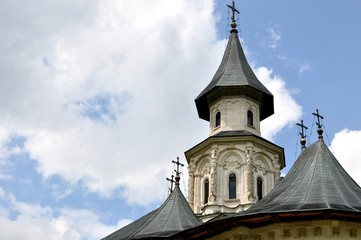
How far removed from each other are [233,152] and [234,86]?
3.46 meters

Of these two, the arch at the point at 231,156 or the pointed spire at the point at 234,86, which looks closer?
the arch at the point at 231,156

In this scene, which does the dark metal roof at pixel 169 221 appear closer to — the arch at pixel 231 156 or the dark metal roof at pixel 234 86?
the arch at pixel 231 156

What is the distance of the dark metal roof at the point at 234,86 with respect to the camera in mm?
30625

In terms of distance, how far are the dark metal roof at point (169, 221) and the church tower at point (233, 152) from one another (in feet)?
9.32

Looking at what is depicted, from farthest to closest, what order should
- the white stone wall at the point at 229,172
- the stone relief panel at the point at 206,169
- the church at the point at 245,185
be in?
the stone relief panel at the point at 206,169 < the white stone wall at the point at 229,172 < the church at the point at 245,185

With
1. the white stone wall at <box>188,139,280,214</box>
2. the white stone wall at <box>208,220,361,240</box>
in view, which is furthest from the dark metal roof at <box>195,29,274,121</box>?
the white stone wall at <box>208,220,361,240</box>

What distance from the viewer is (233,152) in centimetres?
2911

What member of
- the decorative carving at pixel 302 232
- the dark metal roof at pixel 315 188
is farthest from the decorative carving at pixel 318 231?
the dark metal roof at pixel 315 188

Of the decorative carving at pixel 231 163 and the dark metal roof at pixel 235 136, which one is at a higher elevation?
the dark metal roof at pixel 235 136

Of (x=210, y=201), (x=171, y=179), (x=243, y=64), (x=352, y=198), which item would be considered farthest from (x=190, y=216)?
(x=243, y=64)

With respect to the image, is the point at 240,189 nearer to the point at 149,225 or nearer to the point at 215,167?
the point at 215,167

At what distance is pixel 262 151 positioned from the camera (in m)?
29.5

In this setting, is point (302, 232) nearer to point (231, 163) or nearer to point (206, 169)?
point (231, 163)

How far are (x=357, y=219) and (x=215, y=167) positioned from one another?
12092 millimetres
